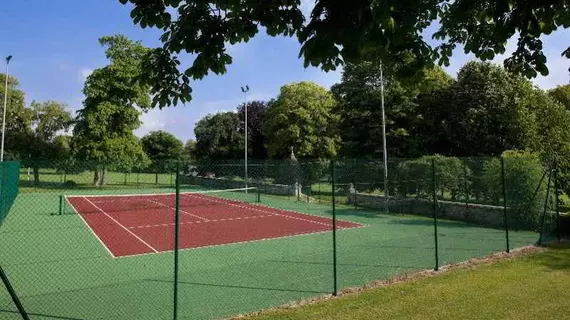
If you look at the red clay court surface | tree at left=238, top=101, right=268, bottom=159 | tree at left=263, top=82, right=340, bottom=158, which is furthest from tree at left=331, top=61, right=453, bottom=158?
tree at left=238, top=101, right=268, bottom=159

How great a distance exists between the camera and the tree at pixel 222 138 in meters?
59.1

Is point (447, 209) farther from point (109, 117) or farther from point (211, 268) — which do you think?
point (109, 117)

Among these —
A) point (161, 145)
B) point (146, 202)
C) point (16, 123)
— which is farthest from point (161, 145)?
point (146, 202)

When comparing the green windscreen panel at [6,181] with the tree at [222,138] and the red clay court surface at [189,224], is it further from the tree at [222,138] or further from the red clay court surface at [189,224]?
the tree at [222,138]

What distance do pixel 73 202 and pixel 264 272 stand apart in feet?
80.9

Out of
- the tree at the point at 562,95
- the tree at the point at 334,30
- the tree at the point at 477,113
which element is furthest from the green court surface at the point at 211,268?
the tree at the point at 562,95

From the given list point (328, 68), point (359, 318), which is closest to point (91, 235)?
point (359, 318)

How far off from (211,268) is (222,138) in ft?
158

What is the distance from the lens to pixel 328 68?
4180 mm

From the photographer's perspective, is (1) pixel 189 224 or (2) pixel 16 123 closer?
(1) pixel 189 224

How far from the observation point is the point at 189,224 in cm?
2105

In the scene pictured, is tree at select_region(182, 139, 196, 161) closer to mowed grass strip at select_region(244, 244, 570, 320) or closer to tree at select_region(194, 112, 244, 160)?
tree at select_region(194, 112, 244, 160)

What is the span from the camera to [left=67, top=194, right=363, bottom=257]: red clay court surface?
16492 mm

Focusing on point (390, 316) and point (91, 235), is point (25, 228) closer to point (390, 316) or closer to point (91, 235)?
point (91, 235)
